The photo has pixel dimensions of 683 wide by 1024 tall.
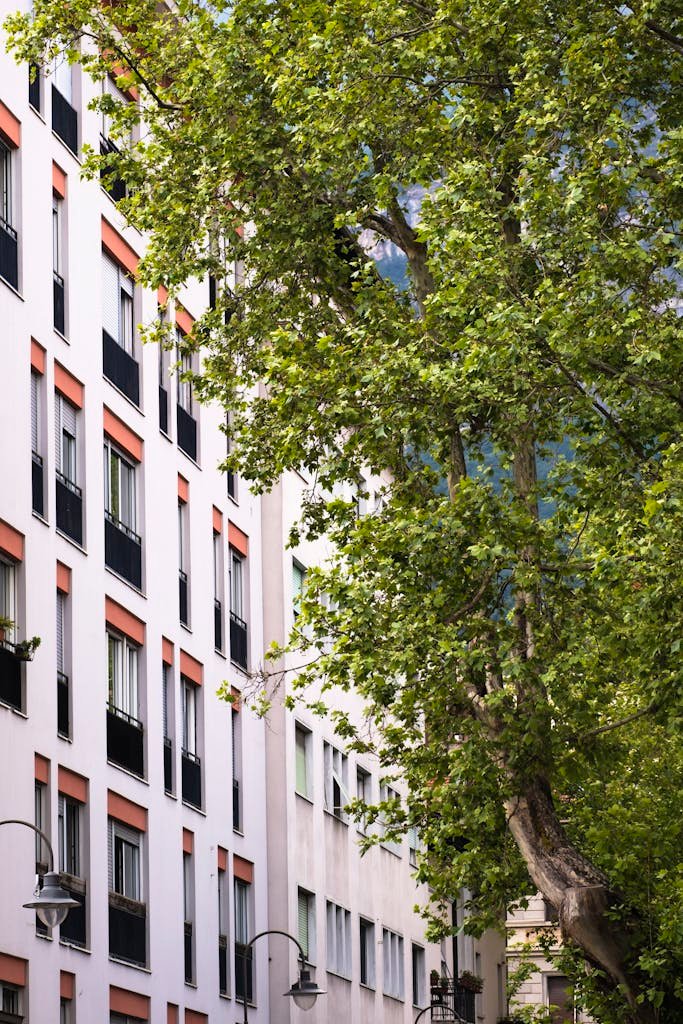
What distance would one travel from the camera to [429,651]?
59.5ft

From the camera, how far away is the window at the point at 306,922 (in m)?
38.3

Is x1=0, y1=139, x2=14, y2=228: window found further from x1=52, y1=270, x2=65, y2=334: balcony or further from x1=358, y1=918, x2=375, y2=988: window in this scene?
x1=358, y1=918, x2=375, y2=988: window

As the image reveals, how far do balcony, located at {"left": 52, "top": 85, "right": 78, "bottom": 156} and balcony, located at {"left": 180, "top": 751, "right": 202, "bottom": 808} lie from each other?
33.8ft

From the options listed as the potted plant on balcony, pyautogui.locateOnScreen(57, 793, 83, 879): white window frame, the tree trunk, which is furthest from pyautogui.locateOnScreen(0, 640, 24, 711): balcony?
the potted plant on balcony

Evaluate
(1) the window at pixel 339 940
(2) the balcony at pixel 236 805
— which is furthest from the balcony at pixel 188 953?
(1) the window at pixel 339 940

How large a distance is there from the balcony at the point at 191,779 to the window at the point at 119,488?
4.51 meters

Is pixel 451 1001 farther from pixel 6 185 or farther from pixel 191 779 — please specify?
pixel 6 185

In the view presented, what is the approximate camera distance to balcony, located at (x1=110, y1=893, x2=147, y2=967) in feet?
87.8

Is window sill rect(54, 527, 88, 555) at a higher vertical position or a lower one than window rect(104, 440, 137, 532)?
lower

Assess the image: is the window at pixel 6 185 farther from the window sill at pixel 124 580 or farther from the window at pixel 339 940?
the window at pixel 339 940

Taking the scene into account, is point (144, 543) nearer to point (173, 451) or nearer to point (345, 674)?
point (173, 451)

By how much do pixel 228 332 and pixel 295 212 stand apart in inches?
75.8

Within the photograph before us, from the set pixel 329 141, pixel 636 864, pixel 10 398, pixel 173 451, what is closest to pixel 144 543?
pixel 173 451

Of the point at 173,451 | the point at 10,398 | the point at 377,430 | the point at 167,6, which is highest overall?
the point at 167,6
